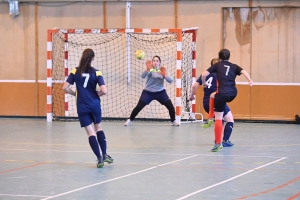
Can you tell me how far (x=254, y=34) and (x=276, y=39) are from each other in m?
0.64

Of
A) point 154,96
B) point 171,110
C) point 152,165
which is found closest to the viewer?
point 152,165

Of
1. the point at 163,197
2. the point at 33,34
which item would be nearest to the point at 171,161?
the point at 163,197

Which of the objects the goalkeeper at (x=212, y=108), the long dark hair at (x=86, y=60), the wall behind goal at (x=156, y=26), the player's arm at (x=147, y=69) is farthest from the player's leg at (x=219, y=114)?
the wall behind goal at (x=156, y=26)

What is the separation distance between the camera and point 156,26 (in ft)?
61.8

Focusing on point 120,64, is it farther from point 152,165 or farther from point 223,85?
point 152,165

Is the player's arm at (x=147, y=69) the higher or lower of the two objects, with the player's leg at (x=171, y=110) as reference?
higher

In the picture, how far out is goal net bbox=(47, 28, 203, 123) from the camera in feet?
60.4

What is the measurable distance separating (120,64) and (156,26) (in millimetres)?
1560

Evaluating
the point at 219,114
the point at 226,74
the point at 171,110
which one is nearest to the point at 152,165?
the point at 219,114

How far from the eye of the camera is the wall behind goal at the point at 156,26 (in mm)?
18000

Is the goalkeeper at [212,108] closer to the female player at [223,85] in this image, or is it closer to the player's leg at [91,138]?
the female player at [223,85]

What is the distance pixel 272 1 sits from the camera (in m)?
17.9

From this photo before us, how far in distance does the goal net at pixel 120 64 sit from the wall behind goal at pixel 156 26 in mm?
404

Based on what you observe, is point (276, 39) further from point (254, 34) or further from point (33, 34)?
point (33, 34)
